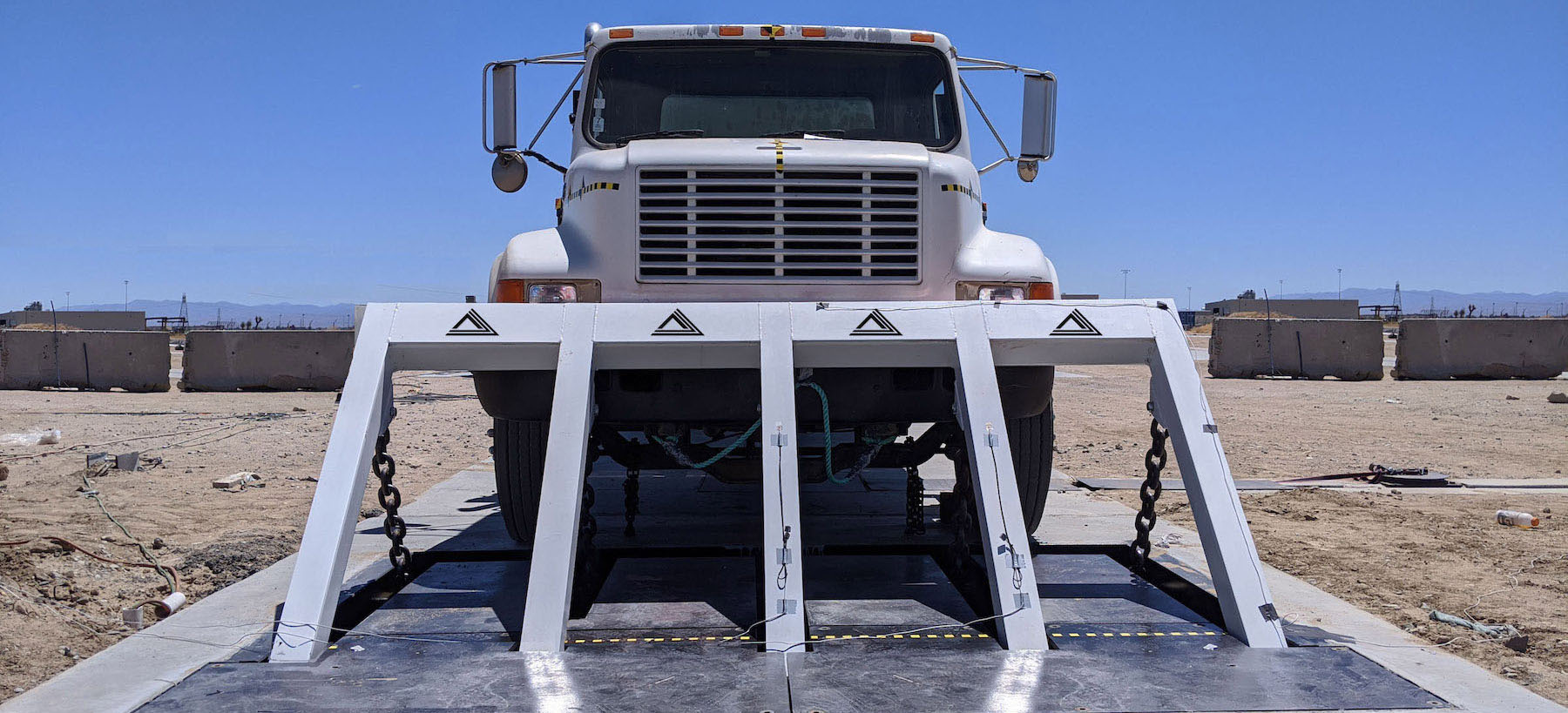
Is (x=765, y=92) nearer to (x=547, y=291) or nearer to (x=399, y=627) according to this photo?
(x=547, y=291)

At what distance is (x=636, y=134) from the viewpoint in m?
6.27

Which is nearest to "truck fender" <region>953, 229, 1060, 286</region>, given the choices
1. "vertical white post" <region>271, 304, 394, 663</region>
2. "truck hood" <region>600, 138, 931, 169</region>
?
"truck hood" <region>600, 138, 931, 169</region>

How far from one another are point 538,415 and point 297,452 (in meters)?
7.94

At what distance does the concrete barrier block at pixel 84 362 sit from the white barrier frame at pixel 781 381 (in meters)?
19.3

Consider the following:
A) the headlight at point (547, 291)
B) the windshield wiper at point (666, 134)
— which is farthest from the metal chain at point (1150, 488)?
the windshield wiper at point (666, 134)

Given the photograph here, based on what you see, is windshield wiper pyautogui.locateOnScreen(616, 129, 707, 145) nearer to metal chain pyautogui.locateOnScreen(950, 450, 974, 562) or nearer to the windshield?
the windshield

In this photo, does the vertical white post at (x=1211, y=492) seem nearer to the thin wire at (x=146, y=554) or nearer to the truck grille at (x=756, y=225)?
the truck grille at (x=756, y=225)

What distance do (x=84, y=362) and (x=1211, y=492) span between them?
22175mm

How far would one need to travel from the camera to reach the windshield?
20.5 ft

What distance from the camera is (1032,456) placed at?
20.2 feet

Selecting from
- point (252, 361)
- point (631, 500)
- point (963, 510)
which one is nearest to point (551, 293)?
point (631, 500)

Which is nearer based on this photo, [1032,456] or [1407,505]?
[1032,456]

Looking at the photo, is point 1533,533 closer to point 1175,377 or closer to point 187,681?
point 1175,377

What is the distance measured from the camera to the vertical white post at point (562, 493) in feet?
13.0
